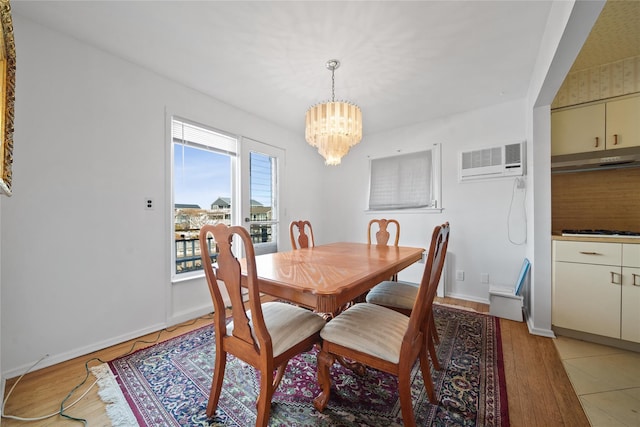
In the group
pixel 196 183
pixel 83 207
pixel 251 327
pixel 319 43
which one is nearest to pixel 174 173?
pixel 196 183

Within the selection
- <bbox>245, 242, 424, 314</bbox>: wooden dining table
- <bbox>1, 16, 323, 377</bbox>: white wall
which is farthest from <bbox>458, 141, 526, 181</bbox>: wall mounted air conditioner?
<bbox>1, 16, 323, 377</bbox>: white wall

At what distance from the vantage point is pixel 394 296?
1784 mm

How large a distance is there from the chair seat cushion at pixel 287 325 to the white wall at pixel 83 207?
1.42 meters

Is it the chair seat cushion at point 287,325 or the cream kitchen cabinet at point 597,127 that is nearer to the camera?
the chair seat cushion at point 287,325

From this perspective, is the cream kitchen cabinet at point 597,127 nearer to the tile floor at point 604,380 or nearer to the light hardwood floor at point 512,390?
the tile floor at point 604,380

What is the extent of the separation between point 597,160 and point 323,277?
2752 mm

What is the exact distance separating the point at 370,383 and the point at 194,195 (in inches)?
94.6

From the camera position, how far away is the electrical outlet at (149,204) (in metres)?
2.21

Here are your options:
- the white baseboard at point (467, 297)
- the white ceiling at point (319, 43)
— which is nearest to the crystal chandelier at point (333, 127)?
the white ceiling at point (319, 43)

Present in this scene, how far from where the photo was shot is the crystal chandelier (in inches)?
75.4

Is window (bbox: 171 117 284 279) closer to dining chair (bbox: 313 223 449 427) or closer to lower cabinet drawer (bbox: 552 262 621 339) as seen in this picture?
dining chair (bbox: 313 223 449 427)

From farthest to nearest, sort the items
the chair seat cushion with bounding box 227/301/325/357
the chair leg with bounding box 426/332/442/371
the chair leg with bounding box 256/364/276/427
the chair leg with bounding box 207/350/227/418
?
the chair leg with bounding box 426/332/442/371 → the chair leg with bounding box 207/350/227/418 → the chair seat cushion with bounding box 227/301/325/357 → the chair leg with bounding box 256/364/276/427

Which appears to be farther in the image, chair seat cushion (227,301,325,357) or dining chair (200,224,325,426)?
chair seat cushion (227,301,325,357)

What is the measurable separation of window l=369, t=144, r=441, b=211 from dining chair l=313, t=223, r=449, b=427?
7.08 ft
